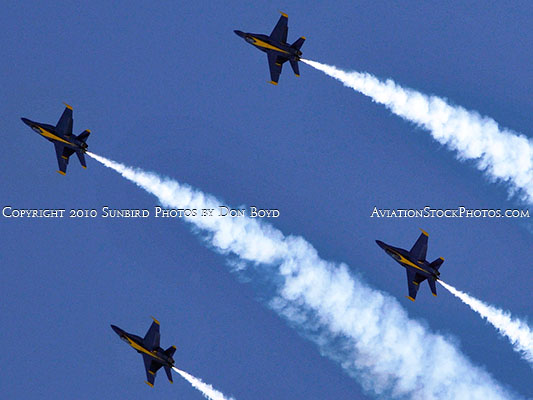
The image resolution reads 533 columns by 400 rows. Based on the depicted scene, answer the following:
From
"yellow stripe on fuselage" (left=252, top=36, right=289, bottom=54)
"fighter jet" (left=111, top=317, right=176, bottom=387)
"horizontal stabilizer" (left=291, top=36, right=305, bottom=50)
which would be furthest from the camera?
"yellow stripe on fuselage" (left=252, top=36, right=289, bottom=54)

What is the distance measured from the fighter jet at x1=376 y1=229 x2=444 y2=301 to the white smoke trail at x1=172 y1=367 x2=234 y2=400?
1831cm

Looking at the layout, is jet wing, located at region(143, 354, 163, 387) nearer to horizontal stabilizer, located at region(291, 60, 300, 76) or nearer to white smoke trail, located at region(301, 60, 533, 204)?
horizontal stabilizer, located at region(291, 60, 300, 76)

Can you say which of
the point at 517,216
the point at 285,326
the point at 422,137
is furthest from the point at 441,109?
the point at 285,326

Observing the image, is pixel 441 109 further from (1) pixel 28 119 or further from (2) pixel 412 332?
(1) pixel 28 119

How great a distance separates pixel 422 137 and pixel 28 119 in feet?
117

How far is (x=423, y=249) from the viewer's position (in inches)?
3802

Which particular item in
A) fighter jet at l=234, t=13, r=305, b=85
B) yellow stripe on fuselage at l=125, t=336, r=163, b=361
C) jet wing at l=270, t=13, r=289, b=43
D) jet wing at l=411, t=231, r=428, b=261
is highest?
jet wing at l=270, t=13, r=289, b=43

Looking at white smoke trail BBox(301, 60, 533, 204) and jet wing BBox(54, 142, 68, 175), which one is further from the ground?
white smoke trail BBox(301, 60, 533, 204)

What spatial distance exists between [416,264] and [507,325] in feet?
31.5

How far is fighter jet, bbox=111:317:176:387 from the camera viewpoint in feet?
309

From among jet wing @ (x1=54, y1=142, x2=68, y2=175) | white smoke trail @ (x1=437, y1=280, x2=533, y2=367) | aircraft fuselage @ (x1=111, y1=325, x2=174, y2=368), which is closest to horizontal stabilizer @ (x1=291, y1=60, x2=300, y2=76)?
jet wing @ (x1=54, y1=142, x2=68, y2=175)

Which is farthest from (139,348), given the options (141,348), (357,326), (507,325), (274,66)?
(507,325)

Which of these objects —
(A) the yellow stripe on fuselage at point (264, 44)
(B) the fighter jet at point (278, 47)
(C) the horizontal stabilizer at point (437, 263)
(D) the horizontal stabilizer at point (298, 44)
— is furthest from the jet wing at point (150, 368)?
(D) the horizontal stabilizer at point (298, 44)

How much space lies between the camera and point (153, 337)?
9550cm
